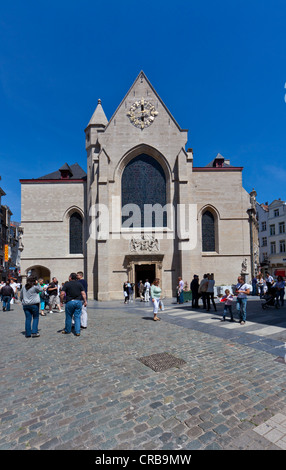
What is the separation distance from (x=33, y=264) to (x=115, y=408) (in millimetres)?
18383

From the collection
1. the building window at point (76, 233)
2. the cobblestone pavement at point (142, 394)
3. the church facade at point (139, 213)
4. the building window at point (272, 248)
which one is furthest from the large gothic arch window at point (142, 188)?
the building window at point (272, 248)

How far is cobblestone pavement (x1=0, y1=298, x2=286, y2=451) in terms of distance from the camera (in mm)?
2396

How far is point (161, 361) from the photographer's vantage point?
4.43m

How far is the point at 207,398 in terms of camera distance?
3.15 m

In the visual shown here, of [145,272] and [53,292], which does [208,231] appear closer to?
[145,272]

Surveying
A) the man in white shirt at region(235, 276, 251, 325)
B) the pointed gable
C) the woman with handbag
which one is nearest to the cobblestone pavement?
the woman with handbag

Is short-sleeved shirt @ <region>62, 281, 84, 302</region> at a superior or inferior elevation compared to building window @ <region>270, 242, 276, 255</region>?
inferior

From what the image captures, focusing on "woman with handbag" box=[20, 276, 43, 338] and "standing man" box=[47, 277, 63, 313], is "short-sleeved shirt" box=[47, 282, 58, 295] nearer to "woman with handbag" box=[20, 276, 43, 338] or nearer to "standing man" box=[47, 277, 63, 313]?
"standing man" box=[47, 277, 63, 313]

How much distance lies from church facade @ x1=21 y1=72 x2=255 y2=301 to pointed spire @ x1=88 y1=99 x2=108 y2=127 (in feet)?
0.85

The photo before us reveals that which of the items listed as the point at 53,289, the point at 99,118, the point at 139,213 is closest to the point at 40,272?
the point at 139,213

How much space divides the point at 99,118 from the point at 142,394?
22.3 meters

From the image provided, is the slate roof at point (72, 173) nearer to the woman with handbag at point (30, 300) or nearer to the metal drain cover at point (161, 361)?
the woman with handbag at point (30, 300)

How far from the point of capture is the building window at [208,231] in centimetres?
1977
